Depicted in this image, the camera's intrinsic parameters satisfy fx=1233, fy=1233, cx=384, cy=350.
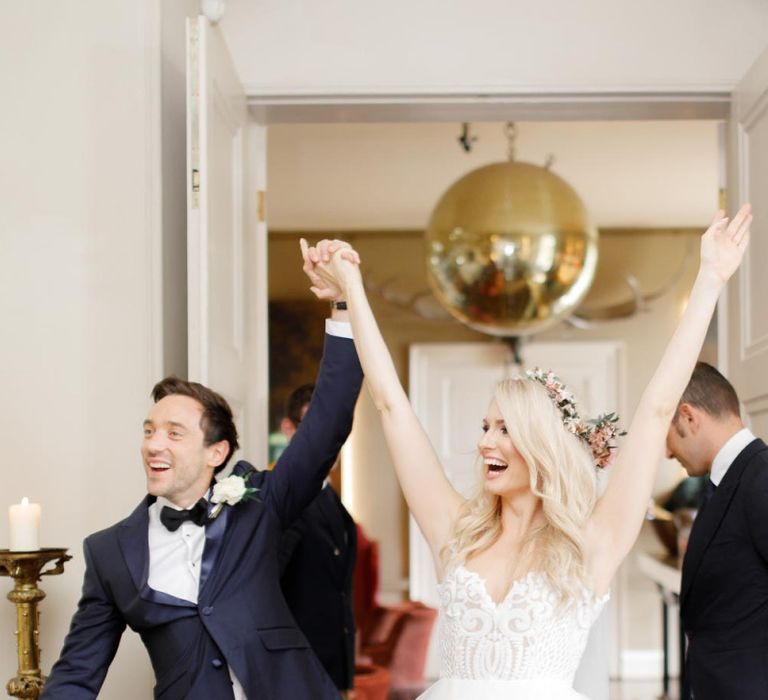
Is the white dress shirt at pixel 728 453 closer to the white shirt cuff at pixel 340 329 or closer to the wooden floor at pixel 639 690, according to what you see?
the white shirt cuff at pixel 340 329

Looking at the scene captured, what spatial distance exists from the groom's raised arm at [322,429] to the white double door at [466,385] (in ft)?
19.5

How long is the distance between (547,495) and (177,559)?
0.81m

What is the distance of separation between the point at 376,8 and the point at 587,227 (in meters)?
1.37

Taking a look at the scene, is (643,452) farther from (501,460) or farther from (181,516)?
(181,516)

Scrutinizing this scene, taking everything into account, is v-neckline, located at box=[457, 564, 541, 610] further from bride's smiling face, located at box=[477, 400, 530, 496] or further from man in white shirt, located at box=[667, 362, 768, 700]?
man in white shirt, located at box=[667, 362, 768, 700]

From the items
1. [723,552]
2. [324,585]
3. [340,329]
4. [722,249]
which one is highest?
[722,249]

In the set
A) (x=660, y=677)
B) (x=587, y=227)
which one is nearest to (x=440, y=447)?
(x=660, y=677)

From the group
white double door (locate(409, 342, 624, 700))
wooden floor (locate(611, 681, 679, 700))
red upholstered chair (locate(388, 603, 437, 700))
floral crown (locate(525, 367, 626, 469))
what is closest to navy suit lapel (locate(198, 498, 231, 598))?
floral crown (locate(525, 367, 626, 469))

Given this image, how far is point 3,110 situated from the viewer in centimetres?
341

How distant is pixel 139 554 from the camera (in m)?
2.52

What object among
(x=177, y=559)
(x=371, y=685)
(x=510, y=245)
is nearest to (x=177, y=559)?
(x=177, y=559)

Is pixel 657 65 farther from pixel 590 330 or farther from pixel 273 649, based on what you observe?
pixel 590 330

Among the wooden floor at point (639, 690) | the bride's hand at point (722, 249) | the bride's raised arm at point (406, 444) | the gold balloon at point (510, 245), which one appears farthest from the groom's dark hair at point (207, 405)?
the wooden floor at point (639, 690)

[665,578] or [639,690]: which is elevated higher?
[665,578]
